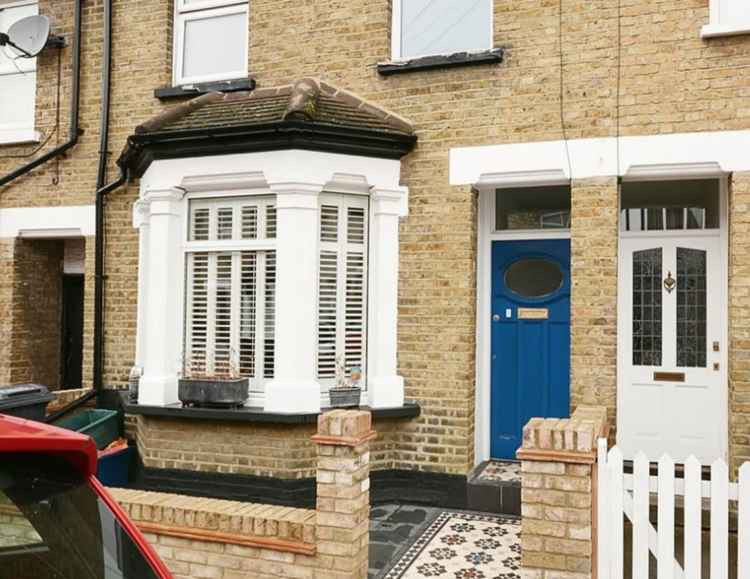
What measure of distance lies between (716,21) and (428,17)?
2.61 meters

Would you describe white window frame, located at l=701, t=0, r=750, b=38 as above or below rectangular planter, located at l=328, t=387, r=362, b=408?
above

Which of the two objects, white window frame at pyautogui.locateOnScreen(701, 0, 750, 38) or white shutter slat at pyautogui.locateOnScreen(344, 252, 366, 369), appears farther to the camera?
white shutter slat at pyautogui.locateOnScreen(344, 252, 366, 369)

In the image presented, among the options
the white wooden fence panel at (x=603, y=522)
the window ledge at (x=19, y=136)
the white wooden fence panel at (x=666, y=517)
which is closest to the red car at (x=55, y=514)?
the white wooden fence panel at (x=603, y=522)

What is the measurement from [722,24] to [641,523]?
13.9 feet

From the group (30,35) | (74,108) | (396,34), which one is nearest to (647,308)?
(396,34)

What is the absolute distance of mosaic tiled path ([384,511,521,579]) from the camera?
16.1 ft

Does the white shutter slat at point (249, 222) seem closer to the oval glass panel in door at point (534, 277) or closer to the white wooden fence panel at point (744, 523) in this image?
the oval glass panel in door at point (534, 277)

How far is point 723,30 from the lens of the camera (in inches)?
231

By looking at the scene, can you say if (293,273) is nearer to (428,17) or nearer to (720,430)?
(428,17)

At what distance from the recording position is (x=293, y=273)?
6.46 metres

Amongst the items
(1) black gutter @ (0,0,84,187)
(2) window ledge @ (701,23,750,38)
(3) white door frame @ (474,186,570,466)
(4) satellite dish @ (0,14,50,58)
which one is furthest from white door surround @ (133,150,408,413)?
(2) window ledge @ (701,23,750,38)

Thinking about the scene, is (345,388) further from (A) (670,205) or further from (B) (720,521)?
(A) (670,205)

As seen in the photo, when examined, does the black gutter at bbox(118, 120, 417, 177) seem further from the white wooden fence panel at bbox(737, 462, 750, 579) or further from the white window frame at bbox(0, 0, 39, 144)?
the white wooden fence panel at bbox(737, 462, 750, 579)

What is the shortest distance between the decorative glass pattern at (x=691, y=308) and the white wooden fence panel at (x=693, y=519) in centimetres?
307
